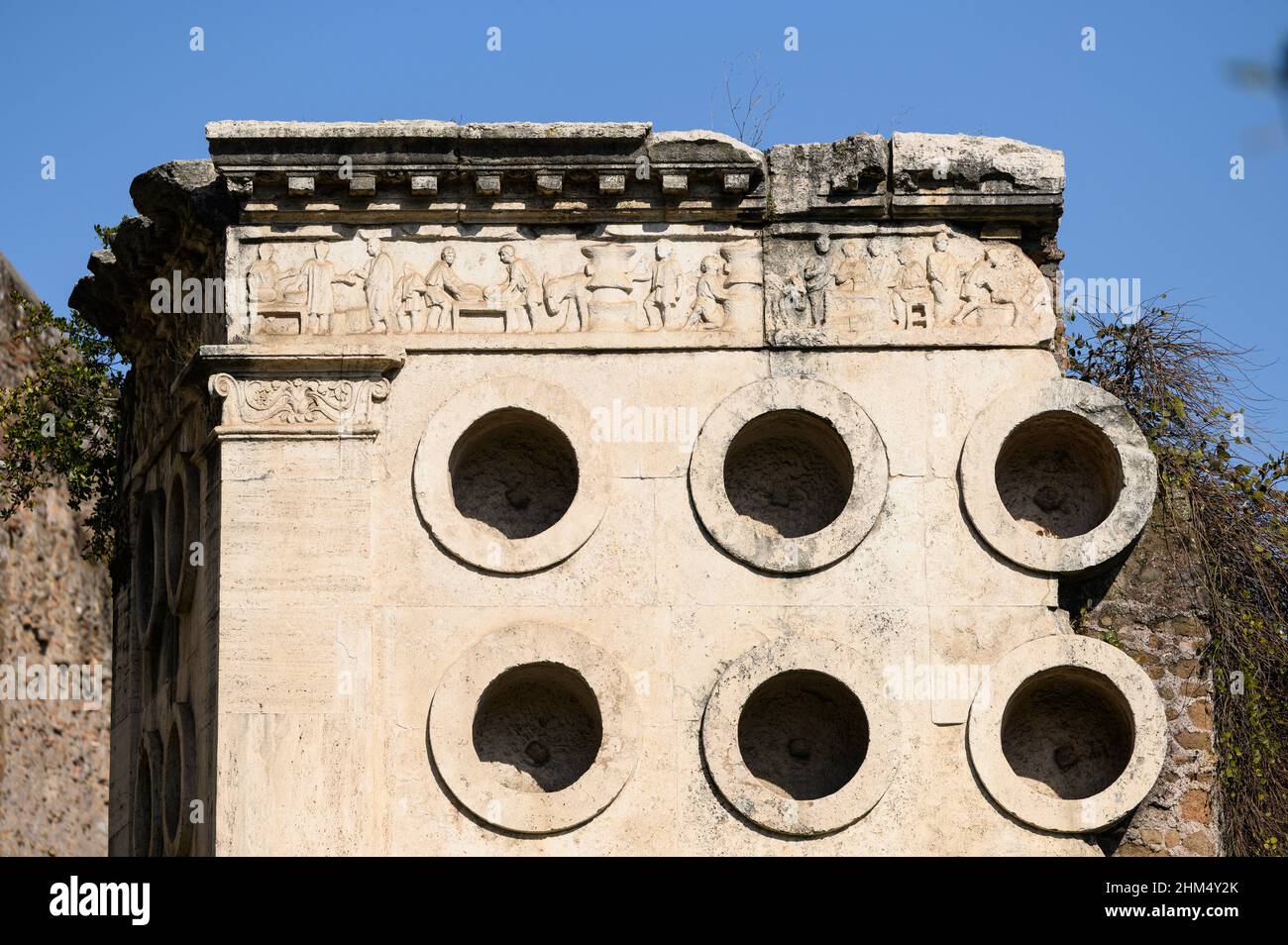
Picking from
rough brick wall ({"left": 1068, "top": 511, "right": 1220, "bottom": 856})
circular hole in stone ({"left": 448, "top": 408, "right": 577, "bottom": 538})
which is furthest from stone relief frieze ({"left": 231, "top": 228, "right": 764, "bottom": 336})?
rough brick wall ({"left": 1068, "top": 511, "right": 1220, "bottom": 856})

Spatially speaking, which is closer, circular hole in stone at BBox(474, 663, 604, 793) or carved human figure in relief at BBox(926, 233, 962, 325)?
circular hole in stone at BBox(474, 663, 604, 793)

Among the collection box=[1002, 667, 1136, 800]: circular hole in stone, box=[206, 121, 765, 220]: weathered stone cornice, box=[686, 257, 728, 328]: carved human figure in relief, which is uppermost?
box=[206, 121, 765, 220]: weathered stone cornice

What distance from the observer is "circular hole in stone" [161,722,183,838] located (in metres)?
13.9

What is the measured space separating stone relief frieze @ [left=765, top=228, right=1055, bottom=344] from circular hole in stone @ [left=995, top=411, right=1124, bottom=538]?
653 millimetres

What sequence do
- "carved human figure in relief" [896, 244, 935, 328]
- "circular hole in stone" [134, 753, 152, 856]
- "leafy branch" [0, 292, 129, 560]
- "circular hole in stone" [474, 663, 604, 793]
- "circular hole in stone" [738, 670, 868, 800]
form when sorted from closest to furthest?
1. "circular hole in stone" [474, 663, 604, 793]
2. "circular hole in stone" [738, 670, 868, 800]
3. "carved human figure in relief" [896, 244, 935, 328]
4. "circular hole in stone" [134, 753, 152, 856]
5. "leafy branch" [0, 292, 129, 560]

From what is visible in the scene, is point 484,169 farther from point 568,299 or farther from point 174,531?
point 174,531

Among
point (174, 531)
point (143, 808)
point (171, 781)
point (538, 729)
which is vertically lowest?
point (143, 808)

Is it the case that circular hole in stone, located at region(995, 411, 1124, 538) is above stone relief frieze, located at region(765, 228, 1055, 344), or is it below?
below

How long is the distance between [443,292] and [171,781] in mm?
3803

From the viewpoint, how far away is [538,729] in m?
13.0

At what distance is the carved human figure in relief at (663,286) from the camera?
13109 mm

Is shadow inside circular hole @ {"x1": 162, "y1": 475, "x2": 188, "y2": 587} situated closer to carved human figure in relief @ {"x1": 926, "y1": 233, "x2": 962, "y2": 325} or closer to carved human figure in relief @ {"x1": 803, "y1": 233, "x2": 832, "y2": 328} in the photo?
carved human figure in relief @ {"x1": 803, "y1": 233, "x2": 832, "y2": 328}

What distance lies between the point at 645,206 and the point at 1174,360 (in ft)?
12.3

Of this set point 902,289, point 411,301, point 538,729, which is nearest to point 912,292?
point 902,289
